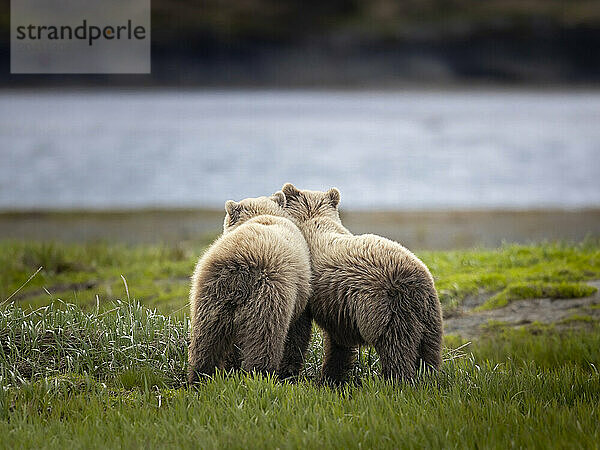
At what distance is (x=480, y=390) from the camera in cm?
447

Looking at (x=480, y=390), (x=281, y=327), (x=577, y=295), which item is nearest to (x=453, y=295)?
(x=577, y=295)

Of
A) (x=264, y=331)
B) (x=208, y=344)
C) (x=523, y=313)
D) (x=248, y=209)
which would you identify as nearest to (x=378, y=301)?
(x=264, y=331)

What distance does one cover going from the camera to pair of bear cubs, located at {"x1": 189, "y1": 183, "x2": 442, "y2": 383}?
4.32m

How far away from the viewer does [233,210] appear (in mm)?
5086

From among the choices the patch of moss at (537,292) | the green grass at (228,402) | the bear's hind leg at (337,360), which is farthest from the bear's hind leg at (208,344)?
the patch of moss at (537,292)

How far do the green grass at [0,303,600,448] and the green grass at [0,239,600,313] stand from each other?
250 cm

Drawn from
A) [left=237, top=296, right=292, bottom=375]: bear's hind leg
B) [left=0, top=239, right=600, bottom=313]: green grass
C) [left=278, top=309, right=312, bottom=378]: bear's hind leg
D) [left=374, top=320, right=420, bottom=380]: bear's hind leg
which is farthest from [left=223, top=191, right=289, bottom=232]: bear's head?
[left=0, top=239, right=600, bottom=313]: green grass

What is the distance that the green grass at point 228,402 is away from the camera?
11.9 ft

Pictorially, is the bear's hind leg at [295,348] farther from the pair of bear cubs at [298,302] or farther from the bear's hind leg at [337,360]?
the bear's hind leg at [337,360]

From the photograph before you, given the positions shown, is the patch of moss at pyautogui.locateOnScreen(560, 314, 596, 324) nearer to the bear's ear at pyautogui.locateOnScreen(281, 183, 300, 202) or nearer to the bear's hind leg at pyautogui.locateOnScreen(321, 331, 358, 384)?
the bear's hind leg at pyautogui.locateOnScreen(321, 331, 358, 384)

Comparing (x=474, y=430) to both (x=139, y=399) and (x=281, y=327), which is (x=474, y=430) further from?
(x=139, y=399)

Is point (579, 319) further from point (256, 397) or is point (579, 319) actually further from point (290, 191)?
point (256, 397)

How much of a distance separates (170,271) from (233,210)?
5.29 m

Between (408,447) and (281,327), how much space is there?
1154 mm
